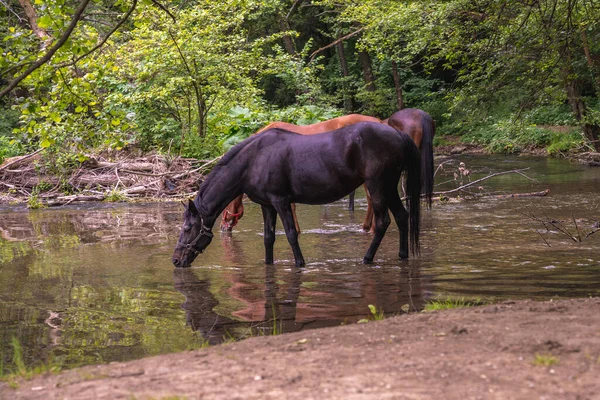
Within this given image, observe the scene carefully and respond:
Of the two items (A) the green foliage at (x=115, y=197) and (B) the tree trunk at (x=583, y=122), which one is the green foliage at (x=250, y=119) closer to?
(A) the green foliage at (x=115, y=197)

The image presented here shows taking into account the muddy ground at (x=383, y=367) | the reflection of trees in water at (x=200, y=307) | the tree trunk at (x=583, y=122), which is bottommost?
the reflection of trees in water at (x=200, y=307)

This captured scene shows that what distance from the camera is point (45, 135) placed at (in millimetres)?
8617

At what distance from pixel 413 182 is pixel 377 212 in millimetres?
578

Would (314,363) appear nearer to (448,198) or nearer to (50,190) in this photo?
(448,198)

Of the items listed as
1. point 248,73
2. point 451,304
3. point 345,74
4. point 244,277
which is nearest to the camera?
point 451,304

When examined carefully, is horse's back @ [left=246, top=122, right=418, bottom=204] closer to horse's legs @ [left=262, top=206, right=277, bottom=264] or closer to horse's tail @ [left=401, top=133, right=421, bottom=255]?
horse's tail @ [left=401, top=133, right=421, bottom=255]

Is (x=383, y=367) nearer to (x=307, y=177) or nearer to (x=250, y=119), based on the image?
(x=307, y=177)

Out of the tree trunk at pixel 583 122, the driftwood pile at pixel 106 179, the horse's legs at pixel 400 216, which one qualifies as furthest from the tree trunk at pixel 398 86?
the horse's legs at pixel 400 216

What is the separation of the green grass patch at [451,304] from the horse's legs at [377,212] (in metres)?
2.28

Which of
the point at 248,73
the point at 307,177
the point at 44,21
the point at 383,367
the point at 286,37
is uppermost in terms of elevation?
the point at 286,37

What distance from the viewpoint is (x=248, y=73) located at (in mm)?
24375

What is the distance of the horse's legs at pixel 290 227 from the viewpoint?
909 cm

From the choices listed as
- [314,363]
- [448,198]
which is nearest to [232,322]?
[314,363]

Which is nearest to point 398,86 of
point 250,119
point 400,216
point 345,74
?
point 345,74
